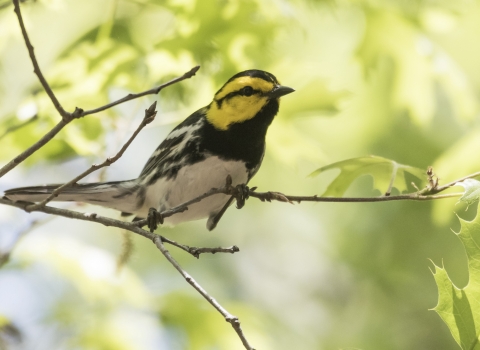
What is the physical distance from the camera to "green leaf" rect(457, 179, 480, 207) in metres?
1.50

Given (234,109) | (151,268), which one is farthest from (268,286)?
(234,109)

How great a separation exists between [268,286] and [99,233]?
1755 mm

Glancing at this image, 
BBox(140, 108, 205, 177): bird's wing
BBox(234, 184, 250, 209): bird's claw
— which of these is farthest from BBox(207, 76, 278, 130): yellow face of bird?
BBox(234, 184, 250, 209): bird's claw

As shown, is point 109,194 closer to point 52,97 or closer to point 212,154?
point 212,154

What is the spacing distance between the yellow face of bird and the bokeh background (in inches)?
9.8

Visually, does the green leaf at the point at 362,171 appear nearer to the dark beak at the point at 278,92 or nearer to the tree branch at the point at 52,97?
the dark beak at the point at 278,92

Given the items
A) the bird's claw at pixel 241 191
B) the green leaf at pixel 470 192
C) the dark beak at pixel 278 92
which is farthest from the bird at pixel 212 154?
the green leaf at pixel 470 192

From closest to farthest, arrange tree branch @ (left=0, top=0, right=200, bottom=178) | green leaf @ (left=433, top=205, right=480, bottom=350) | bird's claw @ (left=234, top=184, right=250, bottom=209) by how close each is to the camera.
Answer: tree branch @ (left=0, top=0, right=200, bottom=178) → green leaf @ (left=433, top=205, right=480, bottom=350) → bird's claw @ (left=234, top=184, right=250, bottom=209)

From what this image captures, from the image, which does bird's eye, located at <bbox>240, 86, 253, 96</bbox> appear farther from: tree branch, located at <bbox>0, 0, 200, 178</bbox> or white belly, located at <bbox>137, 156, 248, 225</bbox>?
tree branch, located at <bbox>0, 0, 200, 178</bbox>

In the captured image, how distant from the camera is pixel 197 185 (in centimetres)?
236

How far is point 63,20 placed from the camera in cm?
465

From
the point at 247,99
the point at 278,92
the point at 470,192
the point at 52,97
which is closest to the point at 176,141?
the point at 247,99

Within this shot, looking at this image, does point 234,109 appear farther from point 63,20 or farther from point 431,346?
point 431,346

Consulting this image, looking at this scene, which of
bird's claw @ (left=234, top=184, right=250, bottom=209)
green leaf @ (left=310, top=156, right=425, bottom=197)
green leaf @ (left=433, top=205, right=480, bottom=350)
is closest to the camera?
green leaf @ (left=433, top=205, right=480, bottom=350)
